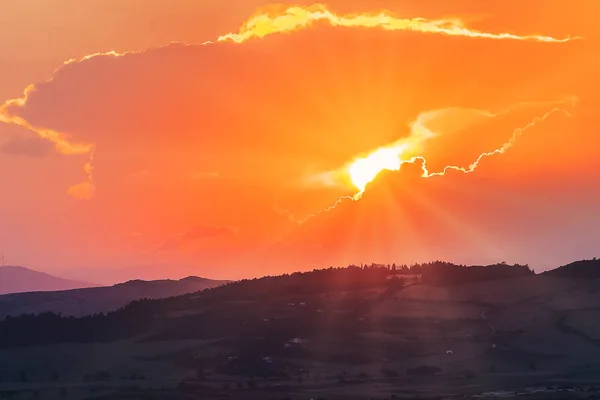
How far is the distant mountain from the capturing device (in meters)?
154

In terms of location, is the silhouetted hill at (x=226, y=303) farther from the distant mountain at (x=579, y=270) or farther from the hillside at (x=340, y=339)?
the distant mountain at (x=579, y=270)

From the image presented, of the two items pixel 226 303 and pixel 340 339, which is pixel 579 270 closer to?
pixel 340 339

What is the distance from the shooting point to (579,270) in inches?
6171

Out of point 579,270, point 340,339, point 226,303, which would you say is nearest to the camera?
point 340,339

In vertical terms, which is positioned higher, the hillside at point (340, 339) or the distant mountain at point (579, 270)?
the distant mountain at point (579, 270)

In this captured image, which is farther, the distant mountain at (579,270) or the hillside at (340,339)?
the distant mountain at (579,270)

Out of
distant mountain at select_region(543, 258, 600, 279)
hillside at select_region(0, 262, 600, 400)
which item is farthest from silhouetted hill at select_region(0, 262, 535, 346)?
distant mountain at select_region(543, 258, 600, 279)

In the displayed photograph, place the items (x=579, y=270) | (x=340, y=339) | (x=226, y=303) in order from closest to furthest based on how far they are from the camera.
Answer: (x=340, y=339) → (x=579, y=270) → (x=226, y=303)

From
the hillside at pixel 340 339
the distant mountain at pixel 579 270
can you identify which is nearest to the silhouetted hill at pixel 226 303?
the hillside at pixel 340 339

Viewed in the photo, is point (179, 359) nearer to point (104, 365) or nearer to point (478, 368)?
point (104, 365)

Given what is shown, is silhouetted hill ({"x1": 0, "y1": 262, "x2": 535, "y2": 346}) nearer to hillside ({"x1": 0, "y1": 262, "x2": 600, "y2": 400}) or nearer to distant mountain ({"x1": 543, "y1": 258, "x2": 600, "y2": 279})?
hillside ({"x1": 0, "y1": 262, "x2": 600, "y2": 400})

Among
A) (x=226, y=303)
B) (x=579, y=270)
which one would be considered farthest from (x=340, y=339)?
(x=579, y=270)

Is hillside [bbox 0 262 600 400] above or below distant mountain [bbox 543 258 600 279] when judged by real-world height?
below

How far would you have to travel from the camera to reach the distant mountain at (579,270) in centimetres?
15362
